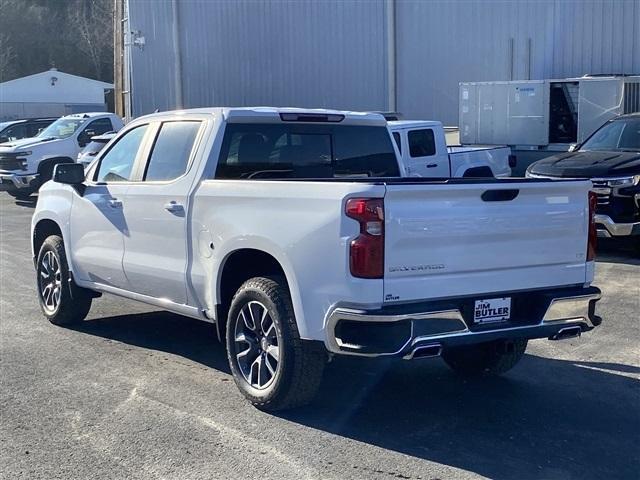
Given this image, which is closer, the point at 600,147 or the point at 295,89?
the point at 600,147

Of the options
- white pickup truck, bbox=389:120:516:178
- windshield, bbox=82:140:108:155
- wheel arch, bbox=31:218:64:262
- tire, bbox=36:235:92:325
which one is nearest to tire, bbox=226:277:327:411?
tire, bbox=36:235:92:325

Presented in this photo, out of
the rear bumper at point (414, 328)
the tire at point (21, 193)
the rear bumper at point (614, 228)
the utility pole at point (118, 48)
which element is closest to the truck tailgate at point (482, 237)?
the rear bumper at point (414, 328)

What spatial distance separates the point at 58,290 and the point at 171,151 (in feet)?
7.23

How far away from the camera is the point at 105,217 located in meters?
7.16

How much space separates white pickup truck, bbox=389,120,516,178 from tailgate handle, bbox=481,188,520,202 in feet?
27.7

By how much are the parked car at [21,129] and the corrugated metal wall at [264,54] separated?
706 centimetres

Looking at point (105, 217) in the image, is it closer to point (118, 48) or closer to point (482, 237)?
point (482, 237)

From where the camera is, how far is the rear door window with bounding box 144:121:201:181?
646 cm

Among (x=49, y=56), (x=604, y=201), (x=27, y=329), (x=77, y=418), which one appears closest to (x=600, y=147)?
(x=604, y=201)

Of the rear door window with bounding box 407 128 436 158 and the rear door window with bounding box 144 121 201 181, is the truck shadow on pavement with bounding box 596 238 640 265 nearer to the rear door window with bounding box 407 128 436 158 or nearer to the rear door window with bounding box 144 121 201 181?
the rear door window with bounding box 407 128 436 158

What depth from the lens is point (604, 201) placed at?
38.1 ft

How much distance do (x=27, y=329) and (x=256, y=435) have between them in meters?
3.61

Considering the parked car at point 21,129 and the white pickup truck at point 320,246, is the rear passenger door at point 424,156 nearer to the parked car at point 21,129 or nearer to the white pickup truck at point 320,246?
the white pickup truck at point 320,246

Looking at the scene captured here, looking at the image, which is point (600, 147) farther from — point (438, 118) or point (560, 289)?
point (438, 118)
